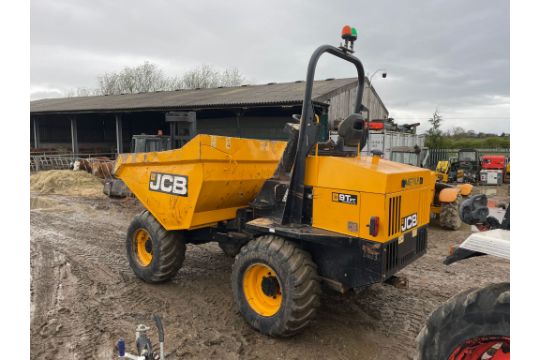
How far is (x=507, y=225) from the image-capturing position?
2.35m

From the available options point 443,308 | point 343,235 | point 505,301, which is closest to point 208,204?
point 343,235

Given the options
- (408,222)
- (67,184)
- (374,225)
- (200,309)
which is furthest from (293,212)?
(67,184)

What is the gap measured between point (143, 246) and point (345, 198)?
3.19m

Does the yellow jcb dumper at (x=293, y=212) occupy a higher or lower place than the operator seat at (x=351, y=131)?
lower

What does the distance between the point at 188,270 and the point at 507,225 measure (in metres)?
4.38

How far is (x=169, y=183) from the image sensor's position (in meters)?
4.59

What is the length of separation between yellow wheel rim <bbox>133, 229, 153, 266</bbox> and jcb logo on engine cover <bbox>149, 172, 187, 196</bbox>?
788 mm

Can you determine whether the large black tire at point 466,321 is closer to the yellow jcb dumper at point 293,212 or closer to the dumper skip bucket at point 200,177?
the yellow jcb dumper at point 293,212

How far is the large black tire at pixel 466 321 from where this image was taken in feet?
6.20

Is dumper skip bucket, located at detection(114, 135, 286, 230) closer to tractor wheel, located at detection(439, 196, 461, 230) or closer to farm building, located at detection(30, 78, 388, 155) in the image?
farm building, located at detection(30, 78, 388, 155)

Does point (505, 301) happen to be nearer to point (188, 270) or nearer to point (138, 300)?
point (138, 300)

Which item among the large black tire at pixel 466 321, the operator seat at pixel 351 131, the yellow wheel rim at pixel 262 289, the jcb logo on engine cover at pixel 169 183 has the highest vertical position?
the operator seat at pixel 351 131

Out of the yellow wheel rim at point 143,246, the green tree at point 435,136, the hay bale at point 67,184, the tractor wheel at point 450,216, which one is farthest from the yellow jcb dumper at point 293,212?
the green tree at point 435,136

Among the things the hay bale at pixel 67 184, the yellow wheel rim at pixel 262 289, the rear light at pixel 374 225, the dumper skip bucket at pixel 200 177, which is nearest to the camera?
the rear light at pixel 374 225
